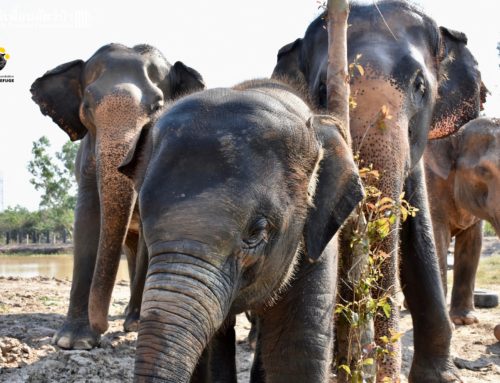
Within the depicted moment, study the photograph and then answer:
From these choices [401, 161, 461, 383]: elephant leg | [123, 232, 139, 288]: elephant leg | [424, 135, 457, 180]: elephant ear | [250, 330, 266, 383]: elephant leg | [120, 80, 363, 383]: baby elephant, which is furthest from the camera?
[424, 135, 457, 180]: elephant ear

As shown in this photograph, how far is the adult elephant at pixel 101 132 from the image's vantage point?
14.6 feet

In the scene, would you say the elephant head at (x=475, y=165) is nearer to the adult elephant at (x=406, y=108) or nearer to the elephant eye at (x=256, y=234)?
the adult elephant at (x=406, y=108)

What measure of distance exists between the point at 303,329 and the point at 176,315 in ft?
2.87

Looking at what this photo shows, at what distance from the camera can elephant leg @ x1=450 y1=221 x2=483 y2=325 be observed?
7.57 m

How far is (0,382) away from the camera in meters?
4.34

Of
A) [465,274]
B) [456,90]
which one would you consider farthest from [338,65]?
[465,274]

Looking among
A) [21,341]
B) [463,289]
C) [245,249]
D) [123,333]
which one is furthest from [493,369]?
[245,249]

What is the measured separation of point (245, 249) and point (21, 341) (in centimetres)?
338

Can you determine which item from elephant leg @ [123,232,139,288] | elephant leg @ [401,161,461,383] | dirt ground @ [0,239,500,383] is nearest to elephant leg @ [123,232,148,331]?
dirt ground @ [0,239,500,383]

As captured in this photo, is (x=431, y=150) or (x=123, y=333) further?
(x=431, y=150)

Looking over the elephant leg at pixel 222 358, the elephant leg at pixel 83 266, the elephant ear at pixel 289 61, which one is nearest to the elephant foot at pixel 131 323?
the elephant leg at pixel 83 266

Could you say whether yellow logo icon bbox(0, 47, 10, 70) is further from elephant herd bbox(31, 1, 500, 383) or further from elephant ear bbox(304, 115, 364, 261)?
elephant ear bbox(304, 115, 364, 261)

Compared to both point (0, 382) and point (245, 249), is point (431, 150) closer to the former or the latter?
point (0, 382)

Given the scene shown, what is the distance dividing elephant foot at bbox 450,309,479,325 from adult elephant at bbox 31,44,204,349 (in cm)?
313
